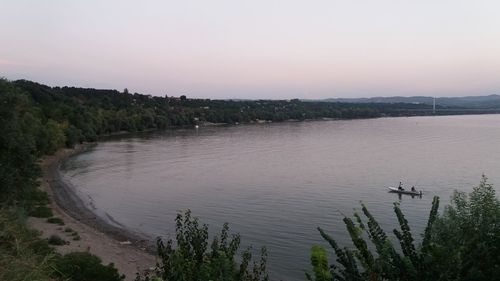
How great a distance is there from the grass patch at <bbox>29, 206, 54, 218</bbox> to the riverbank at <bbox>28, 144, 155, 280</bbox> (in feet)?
2.23

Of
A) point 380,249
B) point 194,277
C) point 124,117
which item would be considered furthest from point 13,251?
point 124,117

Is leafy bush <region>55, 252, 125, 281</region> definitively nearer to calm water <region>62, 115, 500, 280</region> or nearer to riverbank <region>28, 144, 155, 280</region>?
riverbank <region>28, 144, 155, 280</region>

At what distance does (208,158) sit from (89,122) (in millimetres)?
39706

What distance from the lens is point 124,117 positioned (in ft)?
405

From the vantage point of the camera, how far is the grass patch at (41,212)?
3510 centimetres

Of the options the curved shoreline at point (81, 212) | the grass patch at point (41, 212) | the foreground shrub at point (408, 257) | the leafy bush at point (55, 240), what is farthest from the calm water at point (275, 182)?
the foreground shrub at point (408, 257)

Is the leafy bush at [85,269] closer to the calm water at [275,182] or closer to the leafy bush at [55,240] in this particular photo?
the leafy bush at [55,240]

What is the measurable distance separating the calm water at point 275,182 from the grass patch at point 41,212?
5.20m

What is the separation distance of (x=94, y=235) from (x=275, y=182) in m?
24.7

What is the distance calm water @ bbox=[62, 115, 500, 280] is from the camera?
34938 millimetres

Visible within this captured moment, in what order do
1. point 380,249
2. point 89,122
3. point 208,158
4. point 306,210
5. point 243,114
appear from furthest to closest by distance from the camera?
point 243,114, point 89,122, point 208,158, point 306,210, point 380,249

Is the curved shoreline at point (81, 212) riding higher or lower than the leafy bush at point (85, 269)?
lower

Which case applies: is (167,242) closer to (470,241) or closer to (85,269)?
(85,269)

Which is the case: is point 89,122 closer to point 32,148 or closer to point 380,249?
point 32,148
